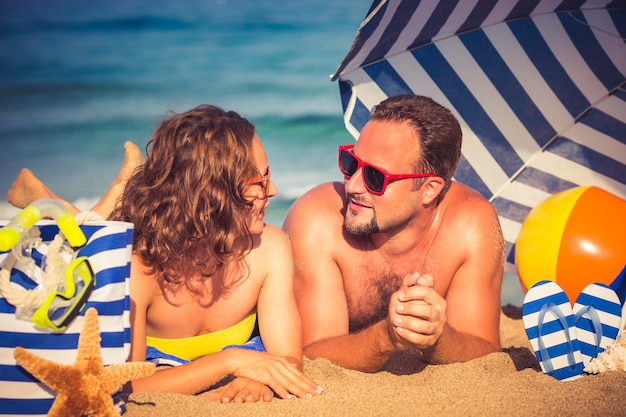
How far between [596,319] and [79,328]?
2465 mm

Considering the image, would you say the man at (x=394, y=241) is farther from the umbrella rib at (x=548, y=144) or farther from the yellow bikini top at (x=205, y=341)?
the umbrella rib at (x=548, y=144)

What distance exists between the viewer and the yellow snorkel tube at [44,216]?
2.70 meters

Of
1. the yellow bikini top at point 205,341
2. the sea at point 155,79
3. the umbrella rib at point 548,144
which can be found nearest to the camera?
the yellow bikini top at point 205,341

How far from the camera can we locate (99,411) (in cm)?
270

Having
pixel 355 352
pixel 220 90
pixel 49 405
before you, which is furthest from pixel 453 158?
pixel 220 90

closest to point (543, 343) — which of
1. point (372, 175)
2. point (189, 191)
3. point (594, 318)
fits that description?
point (594, 318)

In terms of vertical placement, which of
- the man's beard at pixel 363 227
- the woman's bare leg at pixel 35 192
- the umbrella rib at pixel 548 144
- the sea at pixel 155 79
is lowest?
the man's beard at pixel 363 227

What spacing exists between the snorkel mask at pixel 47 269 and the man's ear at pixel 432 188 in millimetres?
2050

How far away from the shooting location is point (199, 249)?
342 cm

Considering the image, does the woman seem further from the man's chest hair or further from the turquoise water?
the turquoise water

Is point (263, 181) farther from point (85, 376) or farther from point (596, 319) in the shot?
point (596, 319)

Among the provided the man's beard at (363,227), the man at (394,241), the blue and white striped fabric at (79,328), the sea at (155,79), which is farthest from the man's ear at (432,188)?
the sea at (155,79)

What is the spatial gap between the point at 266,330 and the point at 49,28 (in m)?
17.9

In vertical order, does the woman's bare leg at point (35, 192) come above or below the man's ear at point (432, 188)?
above
